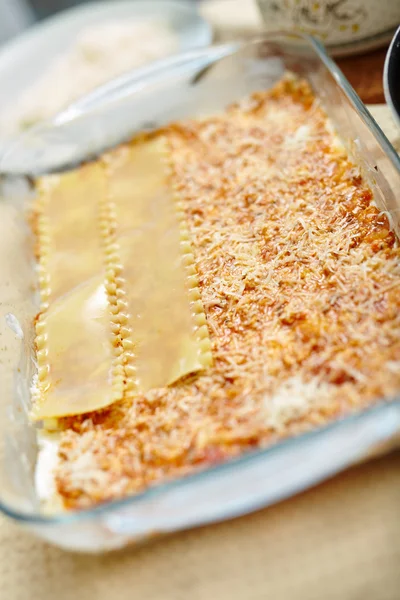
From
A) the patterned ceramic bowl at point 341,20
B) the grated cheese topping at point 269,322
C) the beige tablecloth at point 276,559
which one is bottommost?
the beige tablecloth at point 276,559

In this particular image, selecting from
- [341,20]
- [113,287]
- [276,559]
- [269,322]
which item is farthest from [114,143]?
[276,559]

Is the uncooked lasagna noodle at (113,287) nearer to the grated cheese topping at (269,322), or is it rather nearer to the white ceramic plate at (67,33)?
the grated cheese topping at (269,322)

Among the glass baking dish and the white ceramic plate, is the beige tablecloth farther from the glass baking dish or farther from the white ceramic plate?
the white ceramic plate

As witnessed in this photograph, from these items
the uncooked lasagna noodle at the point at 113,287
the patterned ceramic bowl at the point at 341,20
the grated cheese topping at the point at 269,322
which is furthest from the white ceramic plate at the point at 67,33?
the grated cheese topping at the point at 269,322

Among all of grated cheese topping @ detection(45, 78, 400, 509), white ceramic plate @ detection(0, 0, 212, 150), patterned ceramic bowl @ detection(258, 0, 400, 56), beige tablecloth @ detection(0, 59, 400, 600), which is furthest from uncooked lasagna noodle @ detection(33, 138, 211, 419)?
white ceramic plate @ detection(0, 0, 212, 150)

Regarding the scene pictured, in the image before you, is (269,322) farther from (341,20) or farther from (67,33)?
(67,33)

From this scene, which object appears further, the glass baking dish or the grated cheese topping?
the grated cheese topping
